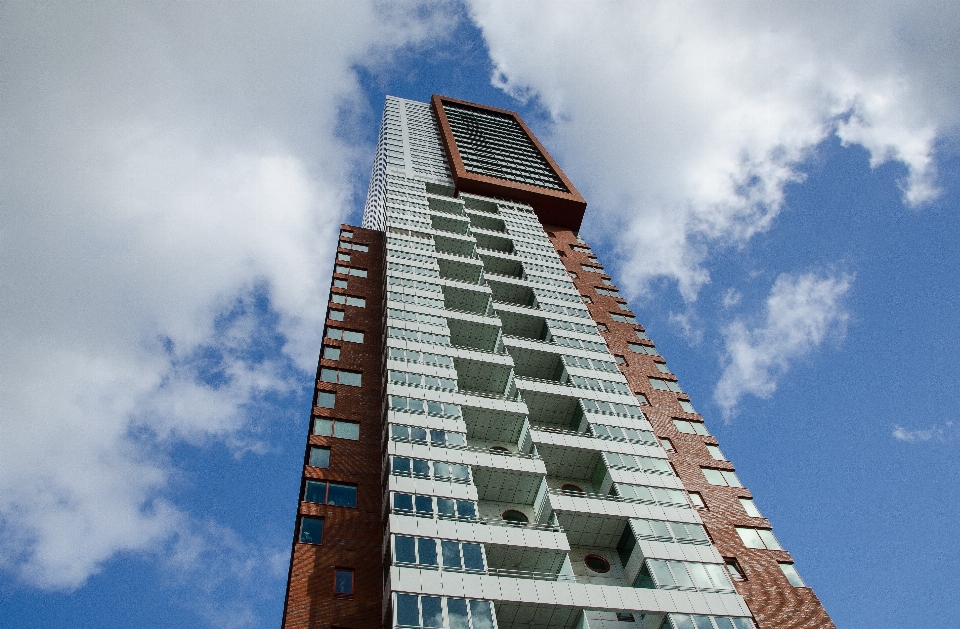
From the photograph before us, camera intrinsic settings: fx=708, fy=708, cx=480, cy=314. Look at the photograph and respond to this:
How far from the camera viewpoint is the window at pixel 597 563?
37.5 m

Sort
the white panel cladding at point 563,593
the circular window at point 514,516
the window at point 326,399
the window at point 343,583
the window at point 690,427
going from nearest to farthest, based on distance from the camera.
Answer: the white panel cladding at point 563,593 < the window at point 343,583 < the circular window at point 514,516 < the window at point 326,399 < the window at point 690,427

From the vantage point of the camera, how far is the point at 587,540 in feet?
127

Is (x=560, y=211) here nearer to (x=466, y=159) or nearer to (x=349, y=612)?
(x=466, y=159)

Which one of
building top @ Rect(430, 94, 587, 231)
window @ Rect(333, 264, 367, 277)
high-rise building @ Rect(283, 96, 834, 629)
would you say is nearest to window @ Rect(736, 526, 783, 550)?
high-rise building @ Rect(283, 96, 834, 629)

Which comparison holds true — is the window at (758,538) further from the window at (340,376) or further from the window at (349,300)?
the window at (349,300)

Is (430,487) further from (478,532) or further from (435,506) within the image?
(478,532)

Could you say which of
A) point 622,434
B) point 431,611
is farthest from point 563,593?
point 622,434

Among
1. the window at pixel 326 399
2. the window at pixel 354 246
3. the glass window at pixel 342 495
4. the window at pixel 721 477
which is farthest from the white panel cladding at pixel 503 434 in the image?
the window at pixel 721 477

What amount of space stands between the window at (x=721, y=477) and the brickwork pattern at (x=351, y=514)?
2196 cm

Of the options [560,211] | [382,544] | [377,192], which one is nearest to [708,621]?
[382,544]

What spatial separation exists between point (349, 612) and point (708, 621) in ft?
54.1

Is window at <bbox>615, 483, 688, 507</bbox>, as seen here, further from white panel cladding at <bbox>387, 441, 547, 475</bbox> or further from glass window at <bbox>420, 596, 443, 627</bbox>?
glass window at <bbox>420, 596, 443, 627</bbox>

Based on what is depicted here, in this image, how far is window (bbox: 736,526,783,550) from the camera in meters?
42.5

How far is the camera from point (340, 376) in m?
47.4
